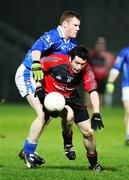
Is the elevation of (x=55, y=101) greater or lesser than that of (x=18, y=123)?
greater

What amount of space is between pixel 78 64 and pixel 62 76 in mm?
340

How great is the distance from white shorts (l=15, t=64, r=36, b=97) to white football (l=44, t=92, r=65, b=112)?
1.70 m

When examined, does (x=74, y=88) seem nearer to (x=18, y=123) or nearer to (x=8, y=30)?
(x=18, y=123)

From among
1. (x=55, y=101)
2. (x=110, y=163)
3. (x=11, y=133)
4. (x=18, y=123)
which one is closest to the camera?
(x=55, y=101)

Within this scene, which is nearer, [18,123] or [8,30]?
[18,123]

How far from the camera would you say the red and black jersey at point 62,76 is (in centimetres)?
1141

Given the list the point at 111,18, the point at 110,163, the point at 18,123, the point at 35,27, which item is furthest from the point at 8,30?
the point at 110,163

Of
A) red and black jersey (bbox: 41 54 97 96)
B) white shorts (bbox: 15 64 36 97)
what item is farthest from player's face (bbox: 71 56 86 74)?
white shorts (bbox: 15 64 36 97)

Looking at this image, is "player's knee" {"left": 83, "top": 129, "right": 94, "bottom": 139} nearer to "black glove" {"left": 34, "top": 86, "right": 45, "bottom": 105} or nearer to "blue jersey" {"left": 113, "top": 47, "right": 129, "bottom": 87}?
"black glove" {"left": 34, "top": 86, "right": 45, "bottom": 105}

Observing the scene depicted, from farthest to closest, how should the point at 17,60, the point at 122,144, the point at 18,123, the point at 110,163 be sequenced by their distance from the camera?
the point at 17,60 < the point at 18,123 < the point at 122,144 < the point at 110,163

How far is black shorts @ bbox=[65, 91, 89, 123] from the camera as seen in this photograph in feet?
37.7

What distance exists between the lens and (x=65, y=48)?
11555 millimetres

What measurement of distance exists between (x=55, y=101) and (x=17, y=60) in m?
25.9

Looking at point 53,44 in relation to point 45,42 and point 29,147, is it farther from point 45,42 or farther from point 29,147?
point 29,147
